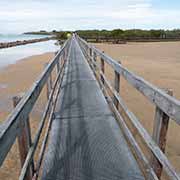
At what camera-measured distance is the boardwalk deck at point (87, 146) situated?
2598 mm

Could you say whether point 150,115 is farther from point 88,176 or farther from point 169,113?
point 169,113

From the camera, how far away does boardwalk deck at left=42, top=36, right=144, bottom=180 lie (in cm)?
260

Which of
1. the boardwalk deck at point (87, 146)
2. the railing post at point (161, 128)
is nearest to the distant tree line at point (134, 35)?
the boardwalk deck at point (87, 146)

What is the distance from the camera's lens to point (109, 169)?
2.66 metres

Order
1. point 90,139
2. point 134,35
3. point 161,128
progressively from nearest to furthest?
point 161,128
point 90,139
point 134,35

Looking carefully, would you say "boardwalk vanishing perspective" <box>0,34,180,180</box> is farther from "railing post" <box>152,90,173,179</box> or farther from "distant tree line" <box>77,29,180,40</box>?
"distant tree line" <box>77,29,180,40</box>

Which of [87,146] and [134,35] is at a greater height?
[134,35]

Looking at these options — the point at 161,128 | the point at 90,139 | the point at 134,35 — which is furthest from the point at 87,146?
the point at 134,35

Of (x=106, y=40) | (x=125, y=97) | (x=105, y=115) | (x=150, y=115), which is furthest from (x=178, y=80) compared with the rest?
(x=106, y=40)

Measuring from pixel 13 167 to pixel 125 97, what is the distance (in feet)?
15.0

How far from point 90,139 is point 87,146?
0.22m

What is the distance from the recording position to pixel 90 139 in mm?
3387

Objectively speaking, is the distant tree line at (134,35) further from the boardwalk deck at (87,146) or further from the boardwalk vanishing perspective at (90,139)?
the boardwalk vanishing perspective at (90,139)

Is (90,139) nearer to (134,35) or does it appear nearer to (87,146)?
(87,146)
